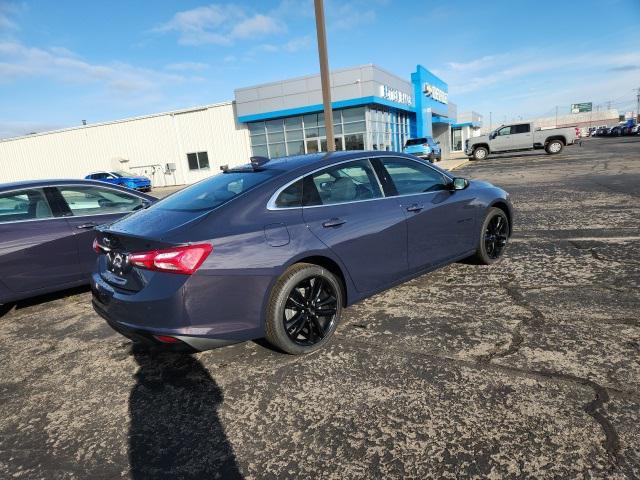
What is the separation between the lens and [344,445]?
2.20m

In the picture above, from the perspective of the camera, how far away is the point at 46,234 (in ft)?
14.8

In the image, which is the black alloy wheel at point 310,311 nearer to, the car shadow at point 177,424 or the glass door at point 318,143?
the car shadow at point 177,424

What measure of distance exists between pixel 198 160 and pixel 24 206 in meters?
28.3

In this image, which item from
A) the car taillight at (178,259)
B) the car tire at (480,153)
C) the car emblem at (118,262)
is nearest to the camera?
the car taillight at (178,259)

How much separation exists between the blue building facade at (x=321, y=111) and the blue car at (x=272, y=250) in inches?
880

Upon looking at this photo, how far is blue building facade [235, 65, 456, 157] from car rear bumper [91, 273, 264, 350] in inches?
935

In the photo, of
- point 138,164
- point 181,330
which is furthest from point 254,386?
point 138,164

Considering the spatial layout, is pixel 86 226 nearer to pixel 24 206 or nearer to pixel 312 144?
pixel 24 206

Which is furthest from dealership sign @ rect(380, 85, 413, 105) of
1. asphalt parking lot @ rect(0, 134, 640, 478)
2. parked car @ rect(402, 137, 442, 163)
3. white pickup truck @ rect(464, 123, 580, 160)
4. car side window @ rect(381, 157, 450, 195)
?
asphalt parking lot @ rect(0, 134, 640, 478)

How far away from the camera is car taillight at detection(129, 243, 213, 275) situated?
2598 mm

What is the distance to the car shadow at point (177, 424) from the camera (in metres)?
2.14

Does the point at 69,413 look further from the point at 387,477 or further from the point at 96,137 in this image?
the point at 96,137

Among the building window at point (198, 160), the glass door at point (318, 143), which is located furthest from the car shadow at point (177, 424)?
the building window at point (198, 160)

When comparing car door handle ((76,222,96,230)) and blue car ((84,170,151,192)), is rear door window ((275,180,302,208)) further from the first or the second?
blue car ((84,170,151,192))
